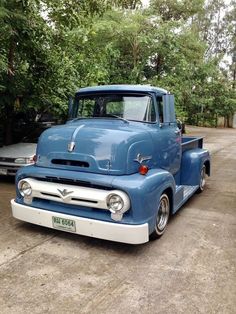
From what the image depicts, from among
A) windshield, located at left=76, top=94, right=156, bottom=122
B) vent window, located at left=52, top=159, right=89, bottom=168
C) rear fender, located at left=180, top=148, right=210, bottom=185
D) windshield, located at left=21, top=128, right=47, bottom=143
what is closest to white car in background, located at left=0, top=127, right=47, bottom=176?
windshield, located at left=21, top=128, right=47, bottom=143

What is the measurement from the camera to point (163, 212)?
470 centimetres

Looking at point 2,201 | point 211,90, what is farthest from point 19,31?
point 211,90

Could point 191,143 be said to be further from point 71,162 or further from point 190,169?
point 71,162

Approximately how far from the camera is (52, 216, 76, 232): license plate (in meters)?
4.19

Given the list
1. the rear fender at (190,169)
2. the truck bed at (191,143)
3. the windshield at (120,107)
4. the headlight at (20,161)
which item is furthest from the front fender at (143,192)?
the headlight at (20,161)

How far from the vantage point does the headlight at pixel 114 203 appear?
156 inches

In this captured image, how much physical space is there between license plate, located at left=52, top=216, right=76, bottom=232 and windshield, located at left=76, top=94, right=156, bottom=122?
5.51 feet

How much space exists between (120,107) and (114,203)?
5.48ft

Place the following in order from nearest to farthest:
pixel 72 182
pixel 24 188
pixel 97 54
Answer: pixel 72 182 < pixel 24 188 < pixel 97 54

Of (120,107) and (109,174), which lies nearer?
(109,174)

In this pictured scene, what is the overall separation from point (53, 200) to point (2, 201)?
7.33ft

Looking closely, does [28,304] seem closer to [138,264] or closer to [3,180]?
[138,264]

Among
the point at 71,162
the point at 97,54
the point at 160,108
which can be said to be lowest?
the point at 71,162

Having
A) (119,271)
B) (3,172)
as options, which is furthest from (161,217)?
(3,172)
